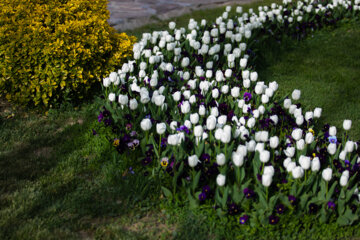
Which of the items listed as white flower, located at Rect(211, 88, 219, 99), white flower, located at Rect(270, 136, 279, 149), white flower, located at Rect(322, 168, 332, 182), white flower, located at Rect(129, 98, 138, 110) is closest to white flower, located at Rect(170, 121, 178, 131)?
white flower, located at Rect(129, 98, 138, 110)

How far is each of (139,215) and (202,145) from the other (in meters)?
0.73

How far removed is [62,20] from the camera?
4.73 m

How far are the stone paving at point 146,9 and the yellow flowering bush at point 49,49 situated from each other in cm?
283

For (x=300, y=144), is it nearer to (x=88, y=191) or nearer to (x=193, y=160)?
(x=193, y=160)

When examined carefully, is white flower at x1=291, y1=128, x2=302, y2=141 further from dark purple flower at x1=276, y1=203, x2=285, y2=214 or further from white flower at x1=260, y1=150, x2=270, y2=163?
dark purple flower at x1=276, y1=203, x2=285, y2=214

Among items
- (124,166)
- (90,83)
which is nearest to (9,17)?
(90,83)

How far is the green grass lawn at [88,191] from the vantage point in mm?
2941

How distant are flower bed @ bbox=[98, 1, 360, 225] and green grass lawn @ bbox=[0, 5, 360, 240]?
0.38 ft

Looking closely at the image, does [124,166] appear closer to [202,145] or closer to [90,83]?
[202,145]

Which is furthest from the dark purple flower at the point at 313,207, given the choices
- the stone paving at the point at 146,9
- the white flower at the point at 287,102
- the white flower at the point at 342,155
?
the stone paving at the point at 146,9

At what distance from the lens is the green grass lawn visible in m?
2.94

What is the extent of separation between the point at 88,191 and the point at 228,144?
1231 mm

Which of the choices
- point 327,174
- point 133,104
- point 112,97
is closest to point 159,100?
point 133,104

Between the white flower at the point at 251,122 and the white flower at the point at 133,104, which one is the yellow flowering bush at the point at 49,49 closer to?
the white flower at the point at 133,104
